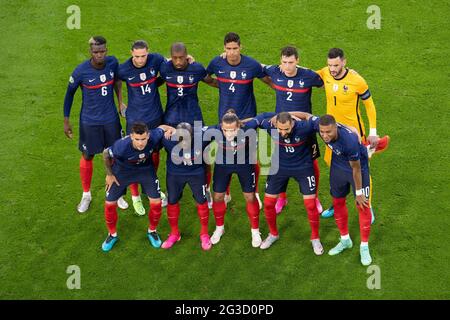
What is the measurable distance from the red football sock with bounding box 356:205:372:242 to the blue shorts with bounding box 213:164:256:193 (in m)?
1.46

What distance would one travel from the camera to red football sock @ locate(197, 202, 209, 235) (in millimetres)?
10836

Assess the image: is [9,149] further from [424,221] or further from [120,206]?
[424,221]

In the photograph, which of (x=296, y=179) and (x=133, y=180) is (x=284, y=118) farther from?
(x=133, y=180)

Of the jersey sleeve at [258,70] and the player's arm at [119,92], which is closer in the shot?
the jersey sleeve at [258,70]

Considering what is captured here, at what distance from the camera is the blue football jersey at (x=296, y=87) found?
1080cm

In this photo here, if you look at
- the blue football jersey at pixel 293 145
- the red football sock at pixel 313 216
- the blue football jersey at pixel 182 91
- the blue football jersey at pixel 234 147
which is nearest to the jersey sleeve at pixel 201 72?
the blue football jersey at pixel 182 91

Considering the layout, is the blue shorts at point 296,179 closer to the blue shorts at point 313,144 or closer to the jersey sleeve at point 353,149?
the blue shorts at point 313,144

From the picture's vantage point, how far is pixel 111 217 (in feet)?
35.4

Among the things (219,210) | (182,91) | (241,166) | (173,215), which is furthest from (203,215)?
(182,91)

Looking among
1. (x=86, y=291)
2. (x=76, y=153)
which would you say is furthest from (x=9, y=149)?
(x=86, y=291)

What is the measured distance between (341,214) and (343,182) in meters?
0.51

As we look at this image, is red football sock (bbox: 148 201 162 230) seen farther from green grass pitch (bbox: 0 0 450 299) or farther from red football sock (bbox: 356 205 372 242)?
red football sock (bbox: 356 205 372 242)

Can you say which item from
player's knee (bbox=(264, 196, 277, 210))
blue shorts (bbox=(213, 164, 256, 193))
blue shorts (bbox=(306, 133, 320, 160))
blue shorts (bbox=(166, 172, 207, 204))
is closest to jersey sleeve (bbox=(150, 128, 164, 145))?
blue shorts (bbox=(166, 172, 207, 204))

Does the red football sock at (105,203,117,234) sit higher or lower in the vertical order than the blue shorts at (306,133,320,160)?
lower
